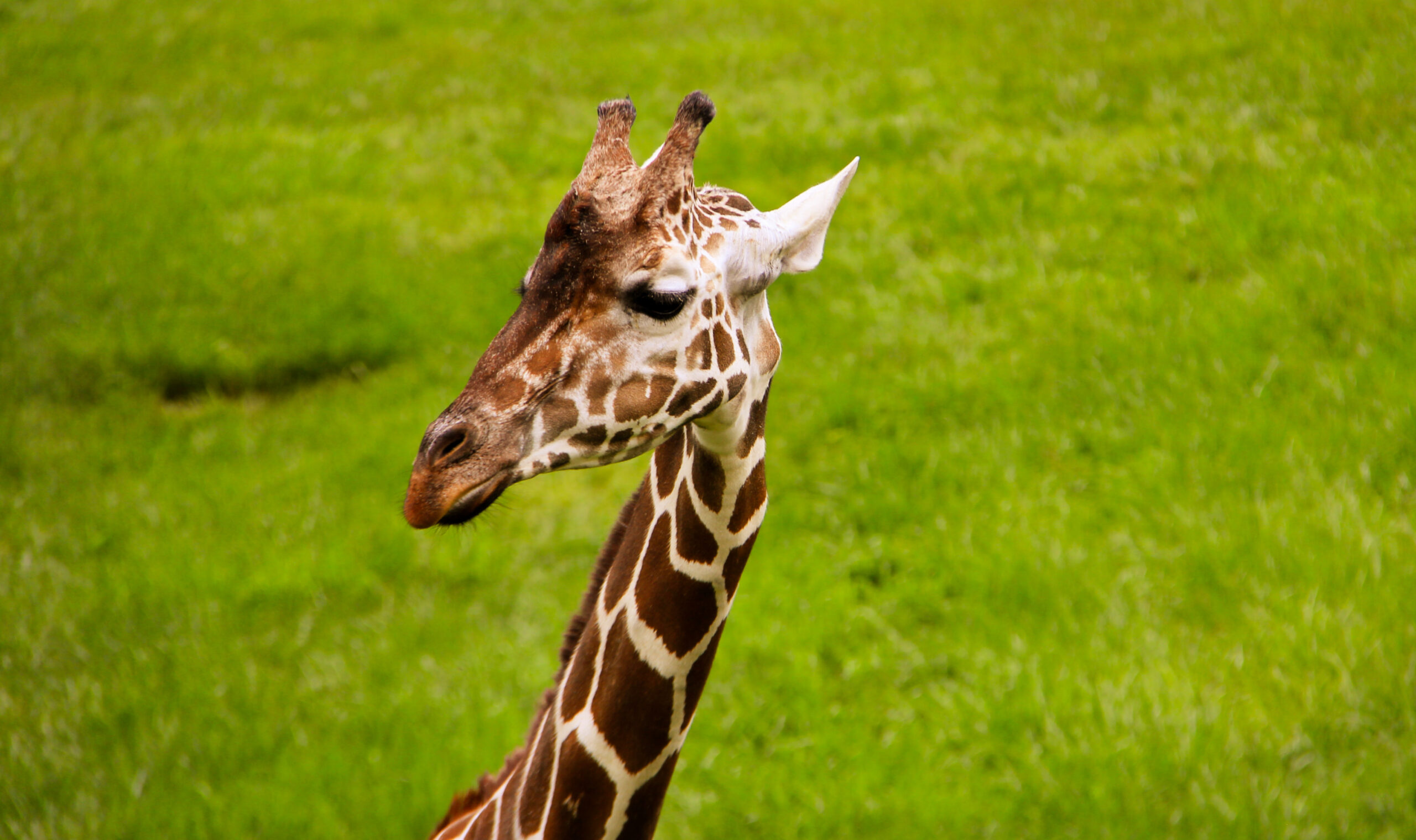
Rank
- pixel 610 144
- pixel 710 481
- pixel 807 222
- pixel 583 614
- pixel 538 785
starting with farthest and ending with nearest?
pixel 583 614 → pixel 538 785 → pixel 807 222 → pixel 710 481 → pixel 610 144

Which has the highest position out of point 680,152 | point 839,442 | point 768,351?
point 680,152

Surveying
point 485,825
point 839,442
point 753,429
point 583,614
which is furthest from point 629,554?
point 839,442

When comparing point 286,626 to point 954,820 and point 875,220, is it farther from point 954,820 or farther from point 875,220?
point 875,220

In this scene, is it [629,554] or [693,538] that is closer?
[693,538]

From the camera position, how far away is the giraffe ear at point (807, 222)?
3035 mm

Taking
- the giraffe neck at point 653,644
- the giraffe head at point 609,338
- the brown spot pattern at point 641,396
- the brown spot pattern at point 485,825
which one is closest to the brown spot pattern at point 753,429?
the giraffe neck at point 653,644

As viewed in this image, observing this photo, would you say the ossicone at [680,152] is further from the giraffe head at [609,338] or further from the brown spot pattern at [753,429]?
the brown spot pattern at [753,429]

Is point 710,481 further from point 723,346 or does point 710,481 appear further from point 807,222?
point 807,222

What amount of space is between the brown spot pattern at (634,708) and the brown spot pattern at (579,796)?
0.09 meters

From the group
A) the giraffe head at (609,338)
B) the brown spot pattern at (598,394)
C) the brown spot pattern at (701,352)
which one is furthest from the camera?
the brown spot pattern at (701,352)

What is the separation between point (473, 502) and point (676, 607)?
79cm

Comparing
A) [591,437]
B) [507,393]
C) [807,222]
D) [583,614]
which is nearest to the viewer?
[507,393]

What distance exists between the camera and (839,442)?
763 cm

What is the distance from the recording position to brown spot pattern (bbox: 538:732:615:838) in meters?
3.06
